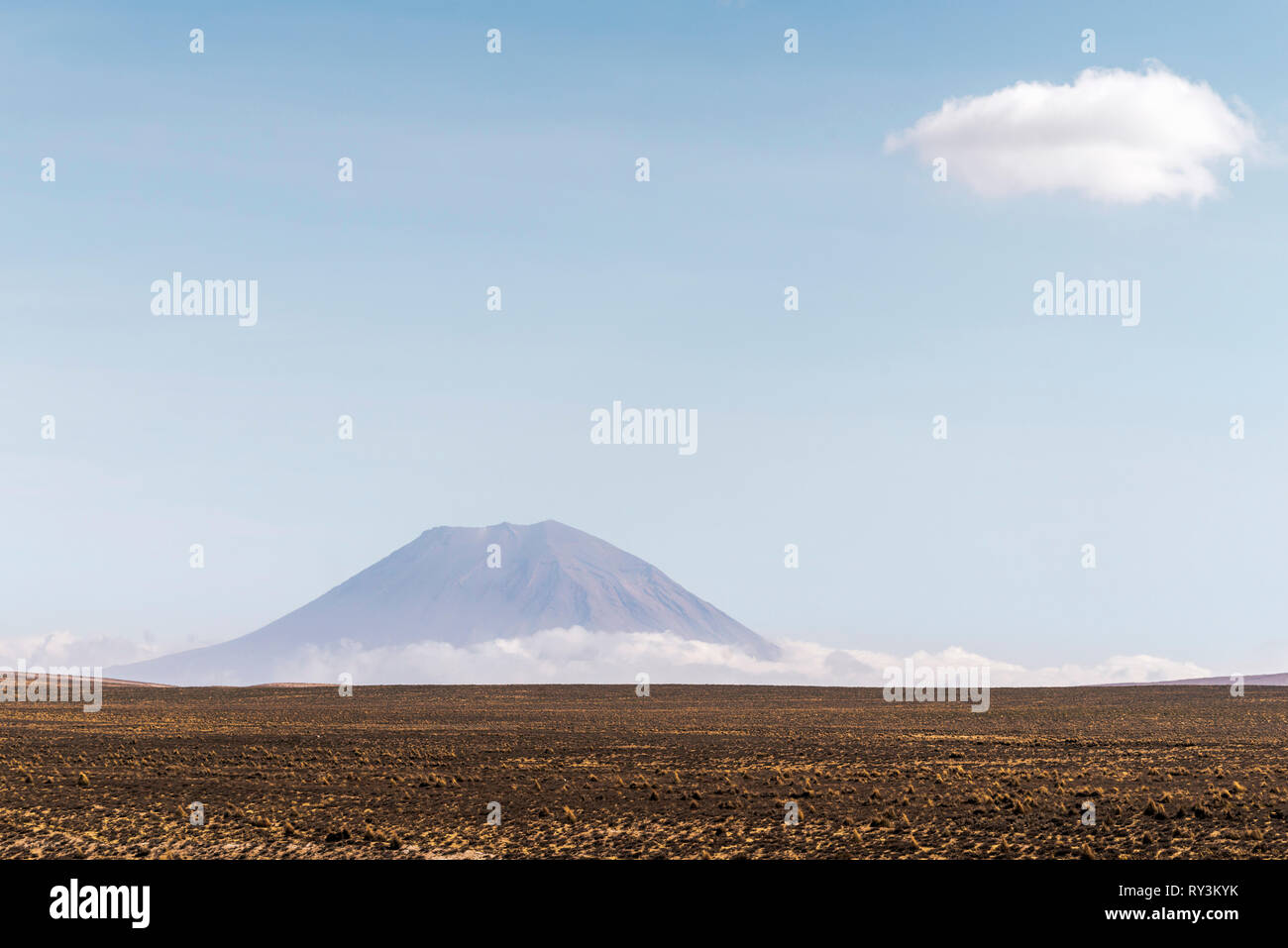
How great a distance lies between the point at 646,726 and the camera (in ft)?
216

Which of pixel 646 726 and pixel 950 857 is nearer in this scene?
pixel 950 857

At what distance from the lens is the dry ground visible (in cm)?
2828

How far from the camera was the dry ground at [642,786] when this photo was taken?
92.8ft

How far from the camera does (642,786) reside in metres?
37.4
